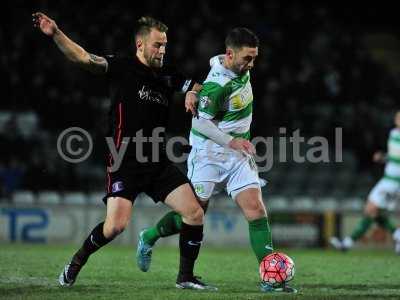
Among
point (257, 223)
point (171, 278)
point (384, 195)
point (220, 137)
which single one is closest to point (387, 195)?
point (384, 195)

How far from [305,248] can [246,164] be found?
32.1ft

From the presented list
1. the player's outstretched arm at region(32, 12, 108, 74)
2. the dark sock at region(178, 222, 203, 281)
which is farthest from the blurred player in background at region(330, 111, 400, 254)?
the player's outstretched arm at region(32, 12, 108, 74)

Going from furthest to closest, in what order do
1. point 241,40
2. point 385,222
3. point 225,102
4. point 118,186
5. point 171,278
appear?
point 385,222
point 171,278
point 225,102
point 241,40
point 118,186

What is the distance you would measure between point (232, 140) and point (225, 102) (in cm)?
45

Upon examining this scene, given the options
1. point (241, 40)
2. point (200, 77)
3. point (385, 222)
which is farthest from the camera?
point (200, 77)

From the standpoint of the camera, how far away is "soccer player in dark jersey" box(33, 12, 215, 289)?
767 cm

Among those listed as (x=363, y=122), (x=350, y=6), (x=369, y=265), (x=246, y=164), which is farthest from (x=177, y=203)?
→ (x=350, y=6)

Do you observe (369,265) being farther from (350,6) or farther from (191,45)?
(350,6)

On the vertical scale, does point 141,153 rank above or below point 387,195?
above

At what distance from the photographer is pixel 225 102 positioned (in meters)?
8.08

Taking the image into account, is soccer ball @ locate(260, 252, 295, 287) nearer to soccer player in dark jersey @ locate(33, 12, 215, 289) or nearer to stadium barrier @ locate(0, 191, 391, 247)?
soccer player in dark jersey @ locate(33, 12, 215, 289)

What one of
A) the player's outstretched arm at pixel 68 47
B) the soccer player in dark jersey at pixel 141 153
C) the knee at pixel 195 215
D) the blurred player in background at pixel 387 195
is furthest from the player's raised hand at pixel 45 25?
the blurred player in background at pixel 387 195

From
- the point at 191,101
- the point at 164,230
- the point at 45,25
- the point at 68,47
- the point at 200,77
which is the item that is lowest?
the point at 164,230

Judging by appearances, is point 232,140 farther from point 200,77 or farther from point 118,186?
point 200,77
